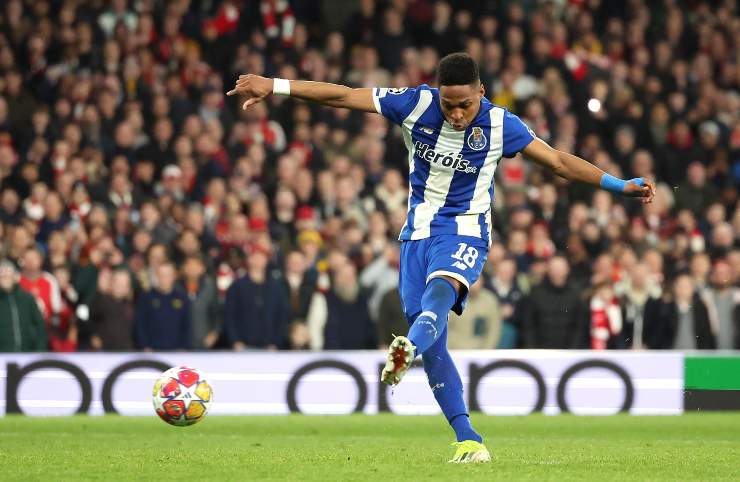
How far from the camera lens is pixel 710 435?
11.6 meters

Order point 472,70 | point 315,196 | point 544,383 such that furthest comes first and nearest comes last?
point 315,196
point 544,383
point 472,70

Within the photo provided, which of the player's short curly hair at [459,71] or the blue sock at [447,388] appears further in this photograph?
the blue sock at [447,388]

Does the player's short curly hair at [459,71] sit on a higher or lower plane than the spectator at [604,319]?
higher

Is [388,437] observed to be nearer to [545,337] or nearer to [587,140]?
[545,337]

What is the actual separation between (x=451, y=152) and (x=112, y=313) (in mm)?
7103

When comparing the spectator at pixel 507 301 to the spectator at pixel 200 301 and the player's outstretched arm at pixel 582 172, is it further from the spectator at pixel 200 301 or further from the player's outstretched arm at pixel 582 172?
the player's outstretched arm at pixel 582 172

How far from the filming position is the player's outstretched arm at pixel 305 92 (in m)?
7.73

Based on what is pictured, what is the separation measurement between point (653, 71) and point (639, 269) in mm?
5416

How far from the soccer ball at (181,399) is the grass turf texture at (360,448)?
0.69 feet

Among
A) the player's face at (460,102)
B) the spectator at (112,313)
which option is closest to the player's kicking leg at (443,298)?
the player's face at (460,102)

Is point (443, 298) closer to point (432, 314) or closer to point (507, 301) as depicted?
point (432, 314)

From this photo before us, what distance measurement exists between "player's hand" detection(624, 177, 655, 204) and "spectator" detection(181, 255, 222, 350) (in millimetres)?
7591

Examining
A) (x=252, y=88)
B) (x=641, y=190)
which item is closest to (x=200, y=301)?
(x=252, y=88)

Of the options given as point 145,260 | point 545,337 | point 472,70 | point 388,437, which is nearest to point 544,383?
point 545,337
